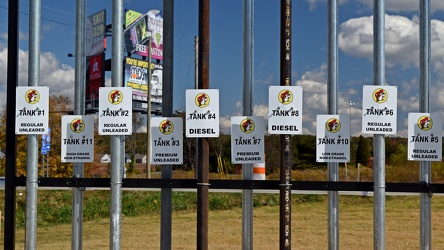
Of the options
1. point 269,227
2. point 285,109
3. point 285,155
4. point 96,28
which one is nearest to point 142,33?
point 96,28

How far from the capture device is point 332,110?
8.30 meters

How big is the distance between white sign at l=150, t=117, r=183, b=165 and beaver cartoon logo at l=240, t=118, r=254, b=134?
72 centimetres

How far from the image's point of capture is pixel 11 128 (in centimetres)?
862

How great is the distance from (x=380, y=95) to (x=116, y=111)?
3.04 meters

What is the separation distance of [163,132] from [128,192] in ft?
44.3

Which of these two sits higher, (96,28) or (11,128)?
(96,28)

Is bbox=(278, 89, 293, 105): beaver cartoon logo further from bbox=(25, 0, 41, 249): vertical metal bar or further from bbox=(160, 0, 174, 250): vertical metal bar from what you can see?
bbox=(25, 0, 41, 249): vertical metal bar

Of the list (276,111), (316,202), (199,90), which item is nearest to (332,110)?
(276,111)

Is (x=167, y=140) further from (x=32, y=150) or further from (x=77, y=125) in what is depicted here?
(x=32, y=150)

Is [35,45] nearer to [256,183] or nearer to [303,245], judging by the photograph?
[256,183]

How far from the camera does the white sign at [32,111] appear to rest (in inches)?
329

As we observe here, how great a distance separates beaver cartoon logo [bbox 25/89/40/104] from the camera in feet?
27.5

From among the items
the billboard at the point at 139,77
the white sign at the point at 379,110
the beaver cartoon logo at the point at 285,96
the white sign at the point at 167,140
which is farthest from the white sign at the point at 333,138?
the billboard at the point at 139,77

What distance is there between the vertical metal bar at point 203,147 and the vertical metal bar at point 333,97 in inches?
60.6
